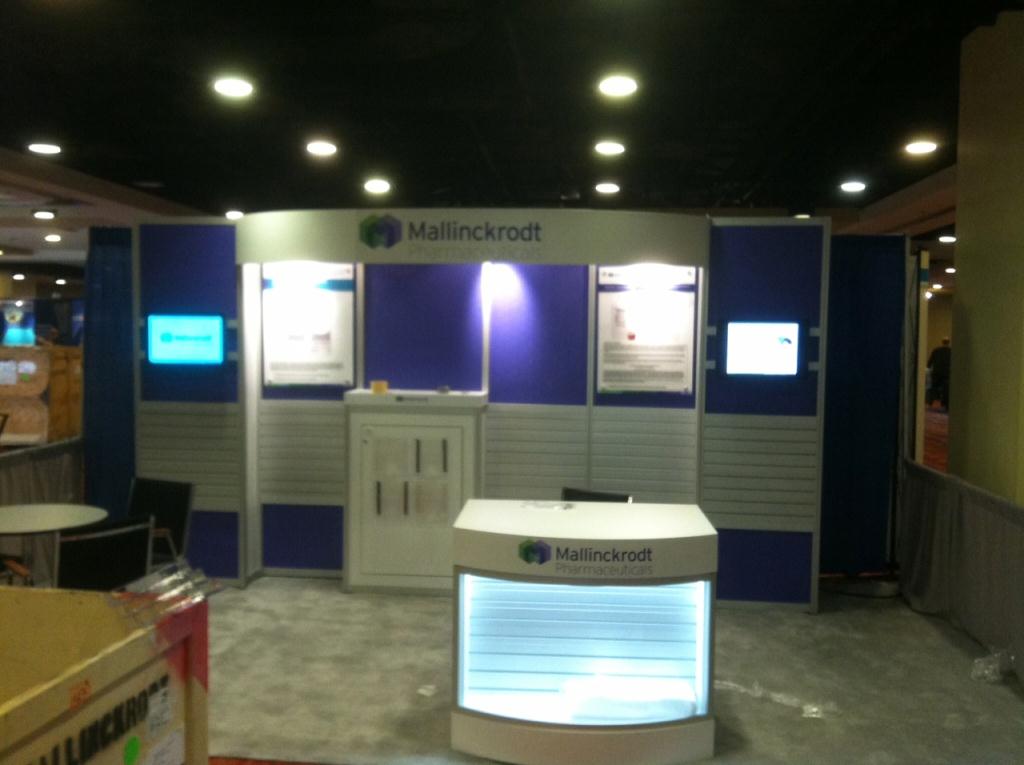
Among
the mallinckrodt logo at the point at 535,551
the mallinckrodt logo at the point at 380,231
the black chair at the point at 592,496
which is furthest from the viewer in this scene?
the mallinckrodt logo at the point at 380,231

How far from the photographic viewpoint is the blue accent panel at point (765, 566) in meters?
6.23

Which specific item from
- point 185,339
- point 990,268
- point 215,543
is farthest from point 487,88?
point 215,543

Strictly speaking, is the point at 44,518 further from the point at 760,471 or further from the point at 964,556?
the point at 964,556

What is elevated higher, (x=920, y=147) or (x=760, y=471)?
(x=920, y=147)

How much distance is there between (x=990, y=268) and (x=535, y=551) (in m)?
3.72

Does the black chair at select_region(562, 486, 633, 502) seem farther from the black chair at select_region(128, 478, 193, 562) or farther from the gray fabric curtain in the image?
the black chair at select_region(128, 478, 193, 562)

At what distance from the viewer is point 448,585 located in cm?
636

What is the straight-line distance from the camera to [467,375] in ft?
21.5

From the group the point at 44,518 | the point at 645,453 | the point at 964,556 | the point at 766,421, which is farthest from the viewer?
the point at 645,453

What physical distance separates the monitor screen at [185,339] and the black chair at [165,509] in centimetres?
95

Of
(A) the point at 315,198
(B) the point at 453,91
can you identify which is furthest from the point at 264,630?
(A) the point at 315,198

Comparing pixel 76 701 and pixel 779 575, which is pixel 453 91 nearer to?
pixel 779 575

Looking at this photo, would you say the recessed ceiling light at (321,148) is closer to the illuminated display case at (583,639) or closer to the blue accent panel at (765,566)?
the blue accent panel at (765,566)

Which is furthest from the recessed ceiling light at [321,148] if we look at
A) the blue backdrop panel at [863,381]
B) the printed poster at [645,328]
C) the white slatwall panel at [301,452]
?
the blue backdrop panel at [863,381]
